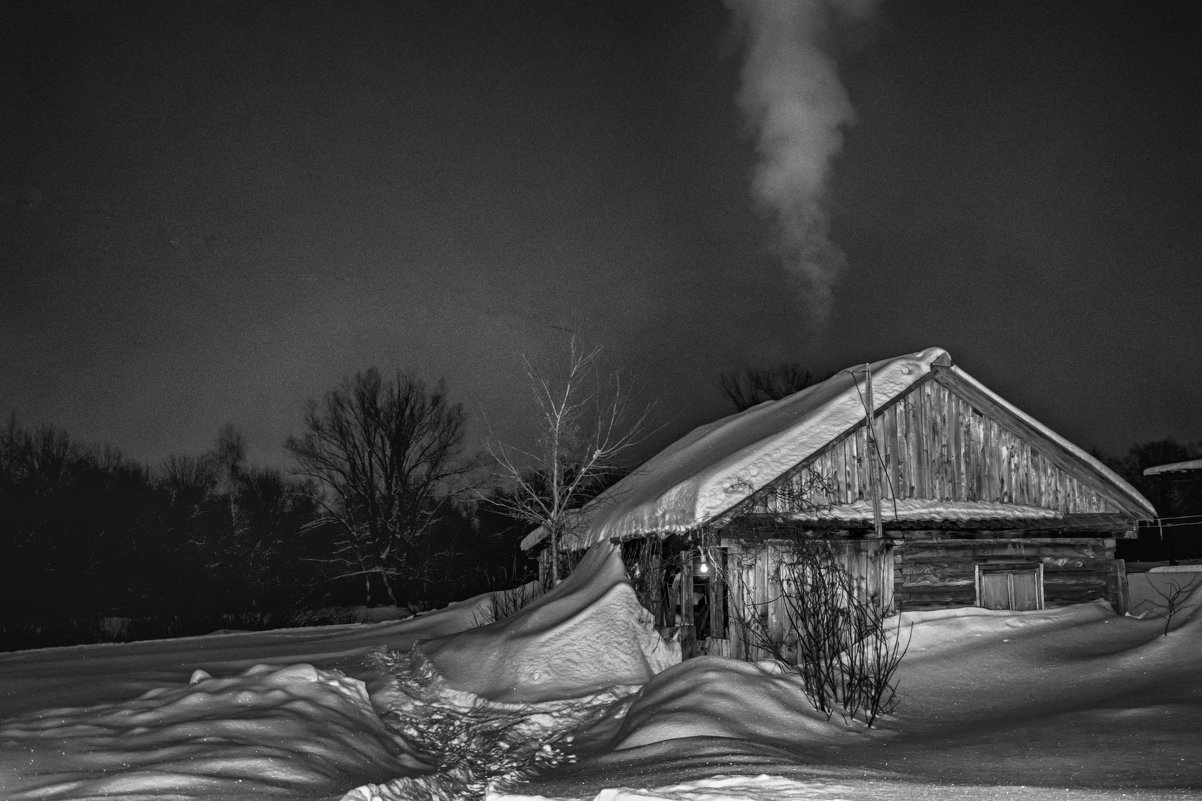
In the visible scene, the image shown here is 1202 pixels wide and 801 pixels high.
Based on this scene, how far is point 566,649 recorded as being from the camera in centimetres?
1270

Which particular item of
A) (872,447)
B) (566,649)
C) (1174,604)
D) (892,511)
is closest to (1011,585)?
(1174,604)

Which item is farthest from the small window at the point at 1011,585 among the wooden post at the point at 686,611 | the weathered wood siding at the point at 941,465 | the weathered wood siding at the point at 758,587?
the wooden post at the point at 686,611

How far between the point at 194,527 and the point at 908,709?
3811cm

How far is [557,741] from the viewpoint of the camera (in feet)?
33.4

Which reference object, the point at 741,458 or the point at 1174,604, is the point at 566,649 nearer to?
the point at 741,458

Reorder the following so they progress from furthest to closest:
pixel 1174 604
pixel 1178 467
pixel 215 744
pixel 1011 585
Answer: pixel 1178 467, pixel 1011 585, pixel 1174 604, pixel 215 744

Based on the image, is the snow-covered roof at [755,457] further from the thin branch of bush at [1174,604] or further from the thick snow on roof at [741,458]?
the thin branch of bush at [1174,604]

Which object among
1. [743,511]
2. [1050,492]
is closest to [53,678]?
[743,511]

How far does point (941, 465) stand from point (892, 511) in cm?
146

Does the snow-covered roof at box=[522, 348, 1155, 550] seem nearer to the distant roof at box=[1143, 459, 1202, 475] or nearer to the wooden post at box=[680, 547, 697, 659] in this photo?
the wooden post at box=[680, 547, 697, 659]

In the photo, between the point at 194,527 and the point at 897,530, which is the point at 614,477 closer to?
the point at 897,530

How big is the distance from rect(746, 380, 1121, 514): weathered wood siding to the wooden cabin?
0.07 ft

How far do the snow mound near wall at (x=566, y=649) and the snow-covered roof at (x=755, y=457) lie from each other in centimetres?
136

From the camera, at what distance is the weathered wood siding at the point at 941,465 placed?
14.0m
